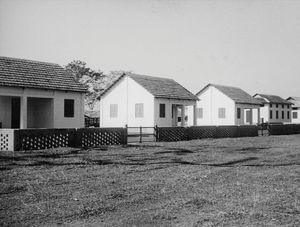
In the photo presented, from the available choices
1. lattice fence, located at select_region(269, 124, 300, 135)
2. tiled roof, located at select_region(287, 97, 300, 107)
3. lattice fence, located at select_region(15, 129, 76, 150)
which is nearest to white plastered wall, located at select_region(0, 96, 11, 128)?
lattice fence, located at select_region(15, 129, 76, 150)

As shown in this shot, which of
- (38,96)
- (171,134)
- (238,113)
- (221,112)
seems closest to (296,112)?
(238,113)

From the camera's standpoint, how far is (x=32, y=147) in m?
15.2

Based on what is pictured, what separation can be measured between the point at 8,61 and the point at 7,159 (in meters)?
13.2

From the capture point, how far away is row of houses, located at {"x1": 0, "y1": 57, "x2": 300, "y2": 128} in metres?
22.4

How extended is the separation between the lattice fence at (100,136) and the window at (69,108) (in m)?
6.90

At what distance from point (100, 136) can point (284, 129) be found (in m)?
24.1

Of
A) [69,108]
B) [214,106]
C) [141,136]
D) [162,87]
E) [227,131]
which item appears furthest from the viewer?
[214,106]

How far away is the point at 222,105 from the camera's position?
1742 inches

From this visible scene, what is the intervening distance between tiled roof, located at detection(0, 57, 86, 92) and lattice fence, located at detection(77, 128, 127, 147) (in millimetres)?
6990

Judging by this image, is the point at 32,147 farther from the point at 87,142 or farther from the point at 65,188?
the point at 65,188

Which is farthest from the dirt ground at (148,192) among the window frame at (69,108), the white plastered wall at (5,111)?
the window frame at (69,108)

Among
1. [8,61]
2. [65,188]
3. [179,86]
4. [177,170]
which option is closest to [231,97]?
[179,86]

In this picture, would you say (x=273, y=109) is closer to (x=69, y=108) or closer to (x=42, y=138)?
(x=69, y=108)

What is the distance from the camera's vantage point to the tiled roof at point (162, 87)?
32.2 meters
